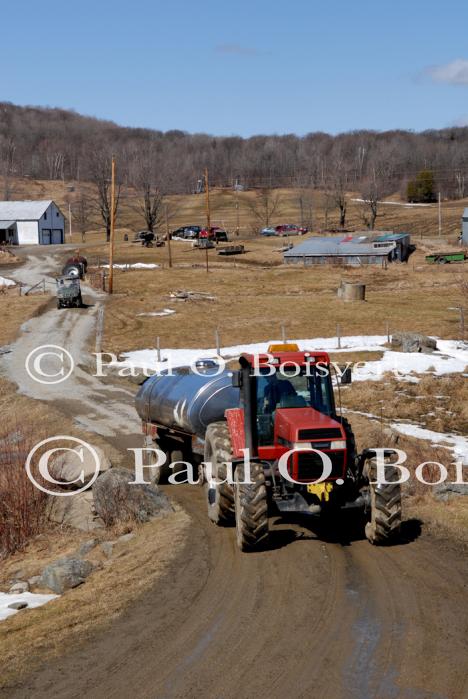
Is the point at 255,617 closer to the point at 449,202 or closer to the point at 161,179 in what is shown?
the point at 161,179

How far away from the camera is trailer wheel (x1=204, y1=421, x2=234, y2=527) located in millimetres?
14797

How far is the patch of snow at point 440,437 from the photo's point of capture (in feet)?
78.9

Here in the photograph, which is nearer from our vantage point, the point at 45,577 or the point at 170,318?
the point at 45,577

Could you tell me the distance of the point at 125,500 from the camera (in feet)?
55.3

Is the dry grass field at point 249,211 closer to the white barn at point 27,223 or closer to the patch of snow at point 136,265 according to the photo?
the white barn at point 27,223

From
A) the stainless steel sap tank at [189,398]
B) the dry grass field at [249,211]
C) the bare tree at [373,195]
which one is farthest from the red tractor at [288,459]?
the bare tree at [373,195]

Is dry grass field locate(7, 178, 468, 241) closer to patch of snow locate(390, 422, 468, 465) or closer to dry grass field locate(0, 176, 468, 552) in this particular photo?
dry grass field locate(0, 176, 468, 552)

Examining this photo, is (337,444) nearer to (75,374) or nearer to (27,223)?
(75,374)

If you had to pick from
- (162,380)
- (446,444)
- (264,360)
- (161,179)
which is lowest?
(446,444)

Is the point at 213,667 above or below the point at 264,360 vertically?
below

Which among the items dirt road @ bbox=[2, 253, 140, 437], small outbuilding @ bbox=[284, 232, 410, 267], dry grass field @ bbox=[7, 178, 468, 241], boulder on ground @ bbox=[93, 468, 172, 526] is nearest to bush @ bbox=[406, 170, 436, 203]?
dry grass field @ bbox=[7, 178, 468, 241]

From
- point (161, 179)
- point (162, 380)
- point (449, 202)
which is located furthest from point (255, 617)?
point (449, 202)

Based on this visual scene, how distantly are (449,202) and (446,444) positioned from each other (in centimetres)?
14223

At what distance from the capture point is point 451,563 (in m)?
13.0
